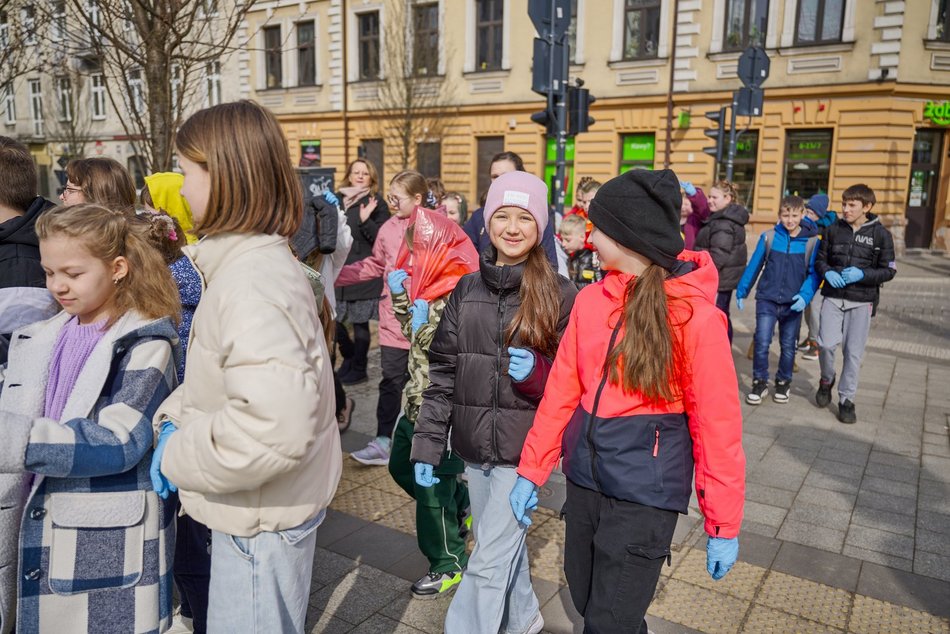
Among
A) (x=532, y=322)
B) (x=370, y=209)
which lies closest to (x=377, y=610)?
(x=532, y=322)

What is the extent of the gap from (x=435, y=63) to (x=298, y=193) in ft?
83.4

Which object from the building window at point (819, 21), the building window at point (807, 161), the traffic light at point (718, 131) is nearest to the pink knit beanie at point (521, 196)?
the traffic light at point (718, 131)

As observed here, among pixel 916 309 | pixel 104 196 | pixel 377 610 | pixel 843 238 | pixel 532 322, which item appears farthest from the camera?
pixel 916 309

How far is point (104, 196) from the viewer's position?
342 cm

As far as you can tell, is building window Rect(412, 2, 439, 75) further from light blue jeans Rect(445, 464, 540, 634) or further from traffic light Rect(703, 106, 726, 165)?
light blue jeans Rect(445, 464, 540, 634)

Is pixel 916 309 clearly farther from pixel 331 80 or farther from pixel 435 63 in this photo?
pixel 331 80

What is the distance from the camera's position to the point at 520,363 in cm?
258

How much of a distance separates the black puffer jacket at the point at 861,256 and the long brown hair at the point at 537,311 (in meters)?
4.47

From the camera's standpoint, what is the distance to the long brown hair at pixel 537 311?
267 cm

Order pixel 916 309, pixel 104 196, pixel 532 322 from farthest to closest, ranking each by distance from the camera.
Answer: pixel 916 309 → pixel 104 196 → pixel 532 322

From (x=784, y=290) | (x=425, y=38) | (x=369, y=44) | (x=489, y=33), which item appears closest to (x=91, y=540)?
(x=784, y=290)

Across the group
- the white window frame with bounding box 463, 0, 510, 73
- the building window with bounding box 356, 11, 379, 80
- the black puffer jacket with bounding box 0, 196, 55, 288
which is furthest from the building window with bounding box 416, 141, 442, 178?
the black puffer jacket with bounding box 0, 196, 55, 288

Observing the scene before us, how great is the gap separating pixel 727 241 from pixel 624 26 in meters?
17.0

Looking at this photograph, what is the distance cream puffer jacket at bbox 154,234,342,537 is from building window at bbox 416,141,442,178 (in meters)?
25.1
